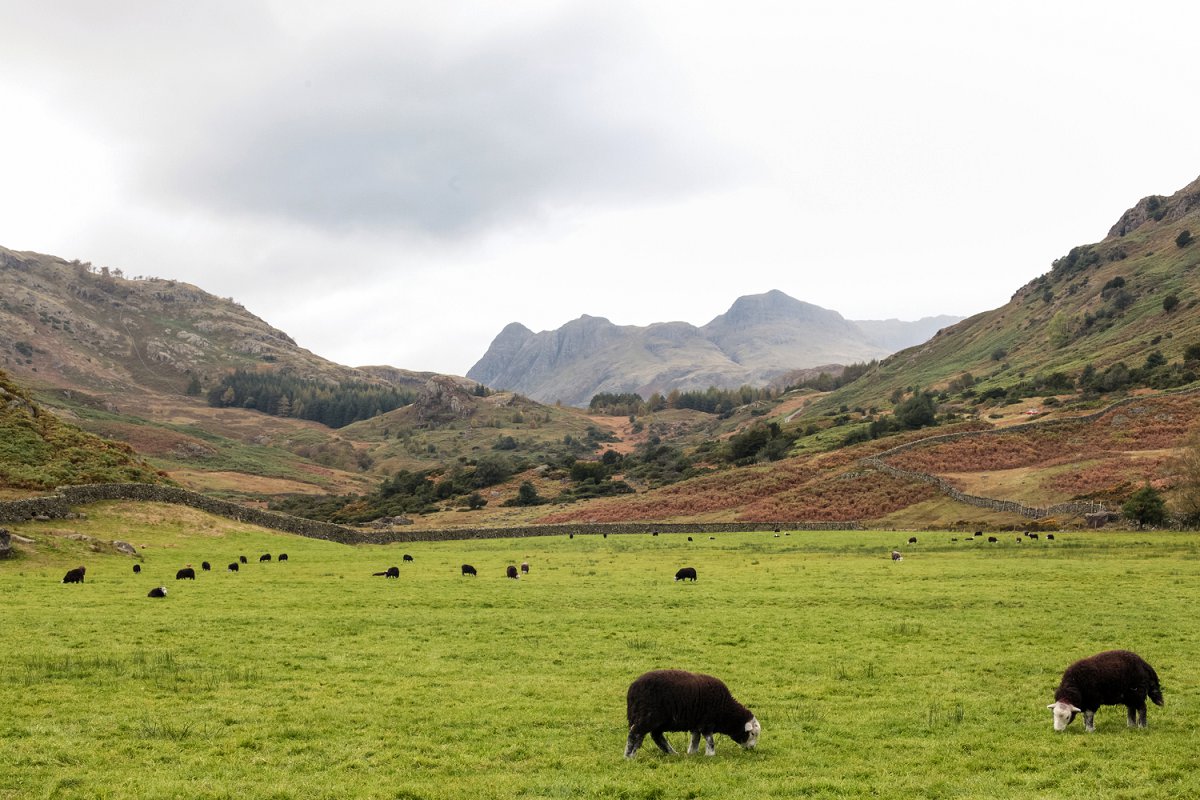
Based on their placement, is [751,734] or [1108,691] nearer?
[751,734]

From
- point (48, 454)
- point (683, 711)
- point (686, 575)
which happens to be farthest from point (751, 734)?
point (48, 454)

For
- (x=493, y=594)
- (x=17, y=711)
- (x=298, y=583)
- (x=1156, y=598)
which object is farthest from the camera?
(x=298, y=583)

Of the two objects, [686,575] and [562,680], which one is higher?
[562,680]

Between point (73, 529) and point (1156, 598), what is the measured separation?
59461 millimetres

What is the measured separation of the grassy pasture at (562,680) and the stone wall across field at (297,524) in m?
10.7

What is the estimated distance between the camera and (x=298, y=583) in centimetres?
4156

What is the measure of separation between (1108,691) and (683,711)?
352 inches

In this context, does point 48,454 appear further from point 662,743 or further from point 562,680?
Result: point 662,743

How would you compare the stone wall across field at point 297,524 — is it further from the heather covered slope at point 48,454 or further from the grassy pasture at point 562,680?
the grassy pasture at point 562,680

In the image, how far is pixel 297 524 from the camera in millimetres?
74812

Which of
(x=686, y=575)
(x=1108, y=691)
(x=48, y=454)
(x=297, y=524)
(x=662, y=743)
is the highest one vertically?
(x=48, y=454)

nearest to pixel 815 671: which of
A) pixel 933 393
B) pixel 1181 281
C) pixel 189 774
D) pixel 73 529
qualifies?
pixel 189 774

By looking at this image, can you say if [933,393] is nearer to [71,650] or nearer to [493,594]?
[493,594]

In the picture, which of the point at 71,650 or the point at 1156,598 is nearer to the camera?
the point at 71,650
